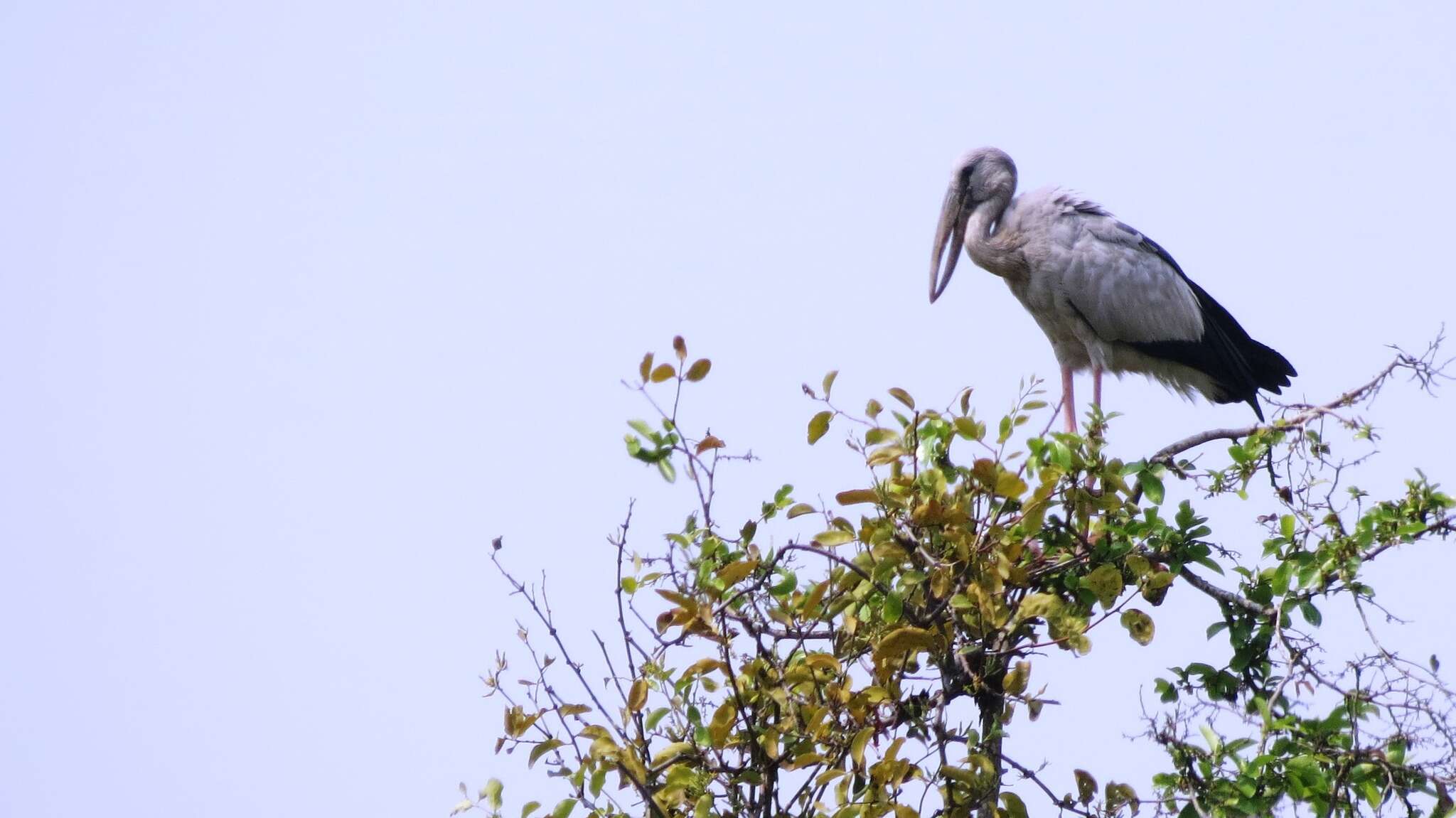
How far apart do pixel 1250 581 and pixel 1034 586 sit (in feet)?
1.92

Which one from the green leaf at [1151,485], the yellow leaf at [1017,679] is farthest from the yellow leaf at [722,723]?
the green leaf at [1151,485]

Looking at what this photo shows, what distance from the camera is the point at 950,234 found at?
8055mm

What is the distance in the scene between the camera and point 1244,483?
3928 mm

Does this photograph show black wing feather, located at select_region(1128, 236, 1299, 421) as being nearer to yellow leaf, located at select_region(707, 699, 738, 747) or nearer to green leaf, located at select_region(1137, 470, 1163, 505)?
green leaf, located at select_region(1137, 470, 1163, 505)

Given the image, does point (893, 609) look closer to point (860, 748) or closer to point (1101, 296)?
point (860, 748)

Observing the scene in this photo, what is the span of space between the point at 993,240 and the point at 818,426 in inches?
170

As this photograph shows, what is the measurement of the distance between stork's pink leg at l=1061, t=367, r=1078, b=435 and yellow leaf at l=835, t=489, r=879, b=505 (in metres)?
4.00

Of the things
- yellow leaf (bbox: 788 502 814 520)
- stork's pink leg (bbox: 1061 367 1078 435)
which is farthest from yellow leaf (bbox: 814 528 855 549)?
stork's pink leg (bbox: 1061 367 1078 435)

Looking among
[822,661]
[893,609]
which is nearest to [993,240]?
[893,609]

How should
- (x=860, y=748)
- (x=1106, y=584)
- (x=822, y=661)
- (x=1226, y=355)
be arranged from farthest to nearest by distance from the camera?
(x=1226, y=355)
(x=1106, y=584)
(x=822, y=661)
(x=860, y=748)

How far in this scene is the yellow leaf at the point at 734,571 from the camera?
137 inches

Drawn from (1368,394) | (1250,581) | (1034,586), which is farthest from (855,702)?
(1368,394)

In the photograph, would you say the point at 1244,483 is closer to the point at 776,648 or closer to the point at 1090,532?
the point at 1090,532

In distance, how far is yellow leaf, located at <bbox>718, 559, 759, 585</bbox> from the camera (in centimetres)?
A: 347
